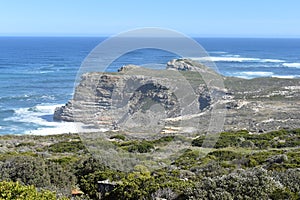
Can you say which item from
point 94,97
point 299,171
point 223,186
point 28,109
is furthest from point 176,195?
point 28,109

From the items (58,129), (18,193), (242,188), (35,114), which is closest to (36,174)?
(18,193)

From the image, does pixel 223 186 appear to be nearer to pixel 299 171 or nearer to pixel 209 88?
pixel 299 171

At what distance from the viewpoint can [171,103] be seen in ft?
111

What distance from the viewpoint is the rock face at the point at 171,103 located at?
89.1 ft

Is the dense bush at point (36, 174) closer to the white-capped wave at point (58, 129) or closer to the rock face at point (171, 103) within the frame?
the rock face at point (171, 103)

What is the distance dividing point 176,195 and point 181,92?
2817cm

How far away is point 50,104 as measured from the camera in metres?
45.9

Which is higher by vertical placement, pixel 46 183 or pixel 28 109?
pixel 46 183

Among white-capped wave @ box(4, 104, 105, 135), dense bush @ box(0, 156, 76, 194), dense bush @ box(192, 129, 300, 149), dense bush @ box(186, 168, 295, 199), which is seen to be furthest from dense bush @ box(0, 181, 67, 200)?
white-capped wave @ box(4, 104, 105, 135)

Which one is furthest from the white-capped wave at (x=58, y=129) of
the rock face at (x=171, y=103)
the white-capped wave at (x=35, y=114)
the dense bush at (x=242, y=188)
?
the dense bush at (x=242, y=188)

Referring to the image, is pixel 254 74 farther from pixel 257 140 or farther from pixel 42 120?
pixel 257 140

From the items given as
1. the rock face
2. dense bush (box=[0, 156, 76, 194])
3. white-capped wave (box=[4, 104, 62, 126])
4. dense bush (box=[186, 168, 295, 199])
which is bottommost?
white-capped wave (box=[4, 104, 62, 126])

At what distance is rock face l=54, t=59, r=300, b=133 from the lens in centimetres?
2717

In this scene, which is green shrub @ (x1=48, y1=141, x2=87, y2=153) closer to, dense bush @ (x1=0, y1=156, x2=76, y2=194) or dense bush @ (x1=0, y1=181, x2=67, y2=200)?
dense bush @ (x1=0, y1=156, x2=76, y2=194)
